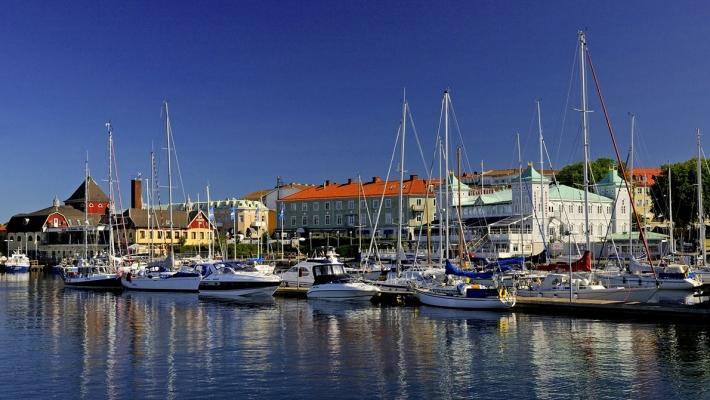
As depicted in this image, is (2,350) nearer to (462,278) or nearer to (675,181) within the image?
(462,278)

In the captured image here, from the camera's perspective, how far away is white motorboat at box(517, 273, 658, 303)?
157 ft

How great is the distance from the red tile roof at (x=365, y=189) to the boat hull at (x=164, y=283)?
62697 millimetres

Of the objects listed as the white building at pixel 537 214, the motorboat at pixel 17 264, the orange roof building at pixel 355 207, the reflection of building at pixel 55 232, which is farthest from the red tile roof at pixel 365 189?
the motorboat at pixel 17 264

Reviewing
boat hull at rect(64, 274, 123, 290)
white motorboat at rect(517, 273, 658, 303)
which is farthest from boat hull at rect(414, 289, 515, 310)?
boat hull at rect(64, 274, 123, 290)

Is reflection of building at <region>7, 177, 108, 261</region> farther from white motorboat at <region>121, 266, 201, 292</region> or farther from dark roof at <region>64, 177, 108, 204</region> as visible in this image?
white motorboat at <region>121, 266, 201, 292</region>

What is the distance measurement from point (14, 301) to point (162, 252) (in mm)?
68730

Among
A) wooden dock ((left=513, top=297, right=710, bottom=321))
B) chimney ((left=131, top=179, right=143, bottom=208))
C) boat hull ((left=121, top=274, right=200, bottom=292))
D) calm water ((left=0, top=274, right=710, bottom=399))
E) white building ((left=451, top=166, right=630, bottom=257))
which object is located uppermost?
chimney ((left=131, top=179, right=143, bottom=208))

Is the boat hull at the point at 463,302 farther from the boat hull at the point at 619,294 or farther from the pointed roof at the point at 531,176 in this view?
the pointed roof at the point at 531,176

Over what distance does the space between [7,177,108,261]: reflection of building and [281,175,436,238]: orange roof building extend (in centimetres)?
3580

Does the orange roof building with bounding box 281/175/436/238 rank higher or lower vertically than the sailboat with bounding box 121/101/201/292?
higher

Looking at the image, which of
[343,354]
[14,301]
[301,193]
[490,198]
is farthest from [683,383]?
[301,193]

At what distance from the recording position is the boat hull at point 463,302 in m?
47.4

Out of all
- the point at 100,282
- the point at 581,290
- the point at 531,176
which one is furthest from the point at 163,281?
the point at 531,176

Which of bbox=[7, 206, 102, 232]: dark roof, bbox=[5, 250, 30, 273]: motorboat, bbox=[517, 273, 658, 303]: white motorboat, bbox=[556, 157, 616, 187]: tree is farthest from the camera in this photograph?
bbox=[7, 206, 102, 232]: dark roof
